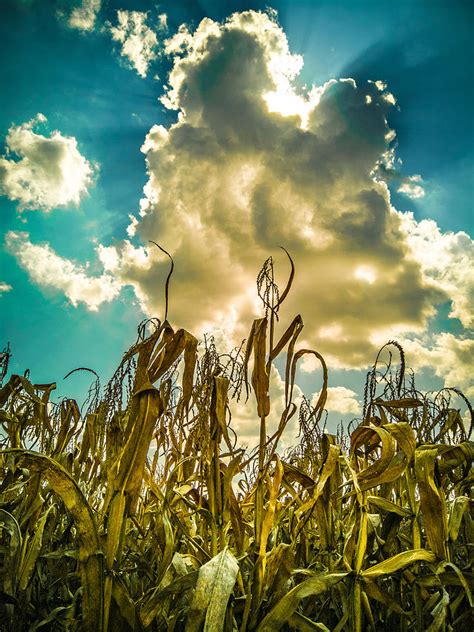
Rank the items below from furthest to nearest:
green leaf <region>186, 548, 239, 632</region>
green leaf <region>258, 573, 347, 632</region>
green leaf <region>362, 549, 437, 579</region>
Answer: green leaf <region>362, 549, 437, 579</region>
green leaf <region>258, 573, 347, 632</region>
green leaf <region>186, 548, 239, 632</region>

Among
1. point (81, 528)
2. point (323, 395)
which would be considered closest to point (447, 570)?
point (323, 395)

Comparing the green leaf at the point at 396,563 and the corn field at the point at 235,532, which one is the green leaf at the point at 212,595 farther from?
the green leaf at the point at 396,563

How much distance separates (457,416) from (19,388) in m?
2.60

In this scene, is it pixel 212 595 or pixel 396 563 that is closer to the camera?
pixel 212 595

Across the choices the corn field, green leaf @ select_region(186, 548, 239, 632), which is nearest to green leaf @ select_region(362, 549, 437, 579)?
the corn field

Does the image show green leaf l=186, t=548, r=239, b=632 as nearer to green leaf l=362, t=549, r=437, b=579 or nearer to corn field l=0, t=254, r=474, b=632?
corn field l=0, t=254, r=474, b=632

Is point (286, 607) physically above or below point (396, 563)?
below

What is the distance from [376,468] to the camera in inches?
57.4

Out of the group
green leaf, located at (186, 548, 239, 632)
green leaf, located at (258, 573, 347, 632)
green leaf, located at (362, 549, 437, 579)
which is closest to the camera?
green leaf, located at (186, 548, 239, 632)

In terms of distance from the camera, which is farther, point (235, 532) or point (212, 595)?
point (235, 532)

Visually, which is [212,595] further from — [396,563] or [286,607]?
[396,563]

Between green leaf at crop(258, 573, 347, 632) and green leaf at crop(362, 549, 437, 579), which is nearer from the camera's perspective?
green leaf at crop(258, 573, 347, 632)

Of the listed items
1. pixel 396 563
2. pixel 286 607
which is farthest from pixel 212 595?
pixel 396 563

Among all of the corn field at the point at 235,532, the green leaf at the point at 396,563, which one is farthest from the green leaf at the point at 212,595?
the green leaf at the point at 396,563
